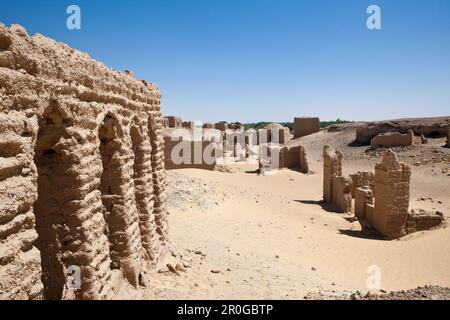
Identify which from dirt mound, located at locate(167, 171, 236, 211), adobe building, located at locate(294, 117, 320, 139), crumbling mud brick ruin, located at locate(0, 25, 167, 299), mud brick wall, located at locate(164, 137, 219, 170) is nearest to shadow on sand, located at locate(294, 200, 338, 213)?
dirt mound, located at locate(167, 171, 236, 211)

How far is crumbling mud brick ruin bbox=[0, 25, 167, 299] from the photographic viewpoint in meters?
3.34

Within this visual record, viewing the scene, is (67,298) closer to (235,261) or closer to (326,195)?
(235,261)

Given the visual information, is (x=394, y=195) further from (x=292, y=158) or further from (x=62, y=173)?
(x=292, y=158)

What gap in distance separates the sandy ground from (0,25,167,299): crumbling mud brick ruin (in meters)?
1.76

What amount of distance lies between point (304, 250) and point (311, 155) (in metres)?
29.0

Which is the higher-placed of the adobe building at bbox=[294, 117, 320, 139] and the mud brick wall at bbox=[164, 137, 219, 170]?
the adobe building at bbox=[294, 117, 320, 139]

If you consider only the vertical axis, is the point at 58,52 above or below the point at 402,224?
above

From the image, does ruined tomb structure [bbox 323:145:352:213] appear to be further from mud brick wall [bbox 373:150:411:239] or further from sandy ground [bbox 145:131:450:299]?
mud brick wall [bbox 373:150:411:239]

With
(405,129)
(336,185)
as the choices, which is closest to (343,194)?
(336,185)

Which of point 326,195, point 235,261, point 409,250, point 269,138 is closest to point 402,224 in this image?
point 409,250

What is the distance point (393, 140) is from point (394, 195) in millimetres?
24073

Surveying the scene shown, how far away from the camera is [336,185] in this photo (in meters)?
18.7
